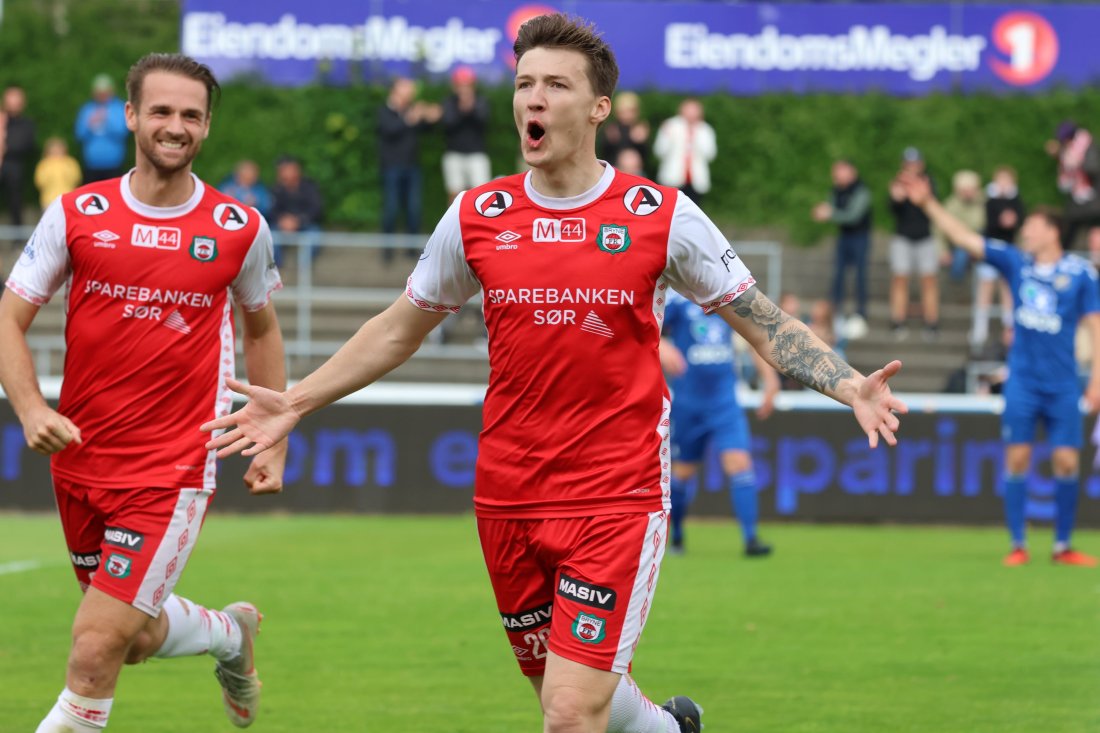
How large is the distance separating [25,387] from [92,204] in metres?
0.79

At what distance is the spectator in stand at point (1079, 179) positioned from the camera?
23688 millimetres

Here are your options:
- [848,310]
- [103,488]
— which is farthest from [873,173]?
[103,488]

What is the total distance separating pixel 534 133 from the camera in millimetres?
5797

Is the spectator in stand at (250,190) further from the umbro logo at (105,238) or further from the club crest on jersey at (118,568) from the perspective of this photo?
the club crest on jersey at (118,568)

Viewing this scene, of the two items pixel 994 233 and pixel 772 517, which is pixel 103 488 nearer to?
pixel 772 517

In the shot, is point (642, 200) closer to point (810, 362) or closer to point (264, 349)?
point (810, 362)

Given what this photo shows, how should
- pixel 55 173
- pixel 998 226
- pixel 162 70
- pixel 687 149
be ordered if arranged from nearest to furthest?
1. pixel 162 70
2. pixel 998 226
3. pixel 687 149
4. pixel 55 173

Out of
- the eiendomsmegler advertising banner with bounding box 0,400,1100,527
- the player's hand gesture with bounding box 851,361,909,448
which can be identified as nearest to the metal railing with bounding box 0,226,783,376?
the eiendomsmegler advertising banner with bounding box 0,400,1100,527

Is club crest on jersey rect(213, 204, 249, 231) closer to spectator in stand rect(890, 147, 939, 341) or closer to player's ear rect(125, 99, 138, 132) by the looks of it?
player's ear rect(125, 99, 138, 132)

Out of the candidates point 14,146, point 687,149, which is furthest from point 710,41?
point 14,146

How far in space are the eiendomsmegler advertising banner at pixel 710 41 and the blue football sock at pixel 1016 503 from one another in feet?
46.7

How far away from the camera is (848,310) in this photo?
2411 cm

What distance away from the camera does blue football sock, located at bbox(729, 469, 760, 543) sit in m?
14.4

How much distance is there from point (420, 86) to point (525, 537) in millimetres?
22601
